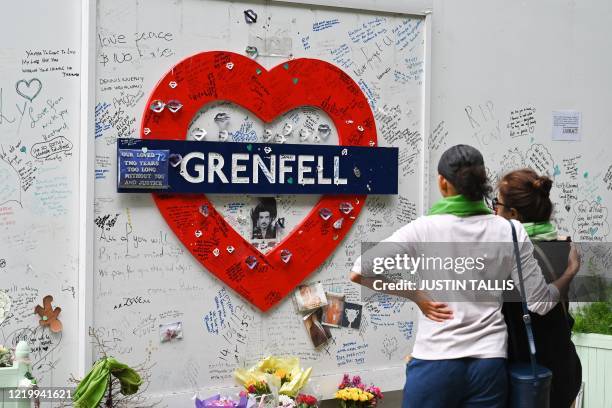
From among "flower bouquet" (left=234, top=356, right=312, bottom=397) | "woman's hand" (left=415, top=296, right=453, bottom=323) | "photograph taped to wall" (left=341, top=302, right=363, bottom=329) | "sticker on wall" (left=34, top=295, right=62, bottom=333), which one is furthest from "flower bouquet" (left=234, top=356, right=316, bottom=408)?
"woman's hand" (left=415, top=296, right=453, bottom=323)

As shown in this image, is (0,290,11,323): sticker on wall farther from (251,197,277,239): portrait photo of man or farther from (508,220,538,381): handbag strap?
(508,220,538,381): handbag strap

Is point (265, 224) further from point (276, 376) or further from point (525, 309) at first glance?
point (525, 309)

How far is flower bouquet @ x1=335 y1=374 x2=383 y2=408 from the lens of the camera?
5359 millimetres

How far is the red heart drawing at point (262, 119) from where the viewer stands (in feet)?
16.4

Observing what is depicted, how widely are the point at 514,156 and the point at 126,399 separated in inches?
119

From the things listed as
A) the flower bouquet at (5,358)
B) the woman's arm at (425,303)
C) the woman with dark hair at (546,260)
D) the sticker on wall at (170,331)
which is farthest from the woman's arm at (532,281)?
the flower bouquet at (5,358)

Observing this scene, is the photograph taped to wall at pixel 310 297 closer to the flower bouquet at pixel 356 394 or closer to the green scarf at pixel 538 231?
the flower bouquet at pixel 356 394

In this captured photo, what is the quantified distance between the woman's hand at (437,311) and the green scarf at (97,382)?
1697 mm

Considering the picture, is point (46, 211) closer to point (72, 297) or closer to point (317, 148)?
point (72, 297)

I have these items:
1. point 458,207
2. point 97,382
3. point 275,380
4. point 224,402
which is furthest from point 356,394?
point 458,207

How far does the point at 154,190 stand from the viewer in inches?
194

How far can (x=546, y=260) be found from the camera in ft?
12.7

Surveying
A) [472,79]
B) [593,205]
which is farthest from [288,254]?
[593,205]

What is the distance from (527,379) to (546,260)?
1.96ft
